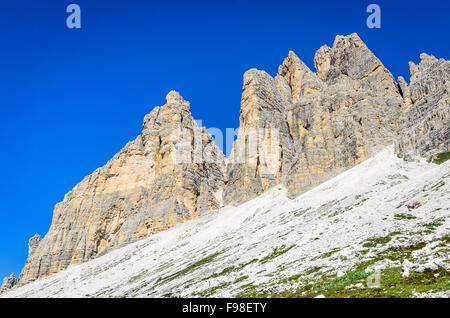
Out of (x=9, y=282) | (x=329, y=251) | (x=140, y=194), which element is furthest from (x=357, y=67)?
(x=9, y=282)

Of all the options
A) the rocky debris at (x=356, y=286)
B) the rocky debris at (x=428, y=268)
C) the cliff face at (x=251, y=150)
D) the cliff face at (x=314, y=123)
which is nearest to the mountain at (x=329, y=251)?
the rocky debris at (x=428, y=268)

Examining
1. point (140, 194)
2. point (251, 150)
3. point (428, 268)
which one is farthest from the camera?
point (140, 194)

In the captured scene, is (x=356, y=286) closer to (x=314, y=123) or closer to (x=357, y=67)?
(x=314, y=123)

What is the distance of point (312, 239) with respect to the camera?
4656 cm

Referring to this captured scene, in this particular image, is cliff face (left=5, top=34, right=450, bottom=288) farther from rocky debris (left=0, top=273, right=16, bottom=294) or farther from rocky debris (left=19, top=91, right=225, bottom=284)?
rocky debris (left=0, top=273, right=16, bottom=294)

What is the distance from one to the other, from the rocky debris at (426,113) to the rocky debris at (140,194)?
78.4 meters

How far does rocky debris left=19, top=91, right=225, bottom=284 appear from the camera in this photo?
483 feet

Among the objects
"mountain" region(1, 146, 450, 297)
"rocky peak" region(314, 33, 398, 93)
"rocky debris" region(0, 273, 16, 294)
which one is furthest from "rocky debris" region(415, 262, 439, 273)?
"rocky debris" region(0, 273, 16, 294)

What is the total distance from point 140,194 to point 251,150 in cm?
5453

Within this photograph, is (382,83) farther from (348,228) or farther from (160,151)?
(348,228)

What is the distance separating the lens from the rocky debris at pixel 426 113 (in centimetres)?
9062

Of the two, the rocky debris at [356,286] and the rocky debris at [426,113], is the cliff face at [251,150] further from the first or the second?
the rocky debris at [356,286]

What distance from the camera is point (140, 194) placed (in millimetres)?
162000
